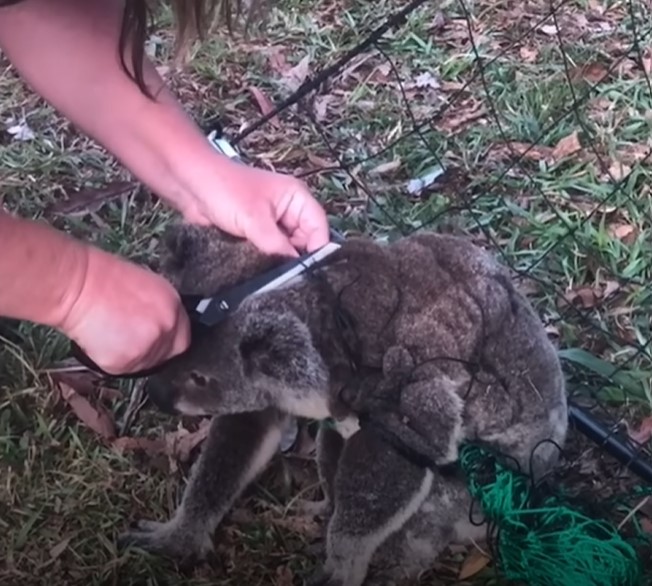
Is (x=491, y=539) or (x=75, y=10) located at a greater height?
(x=75, y=10)

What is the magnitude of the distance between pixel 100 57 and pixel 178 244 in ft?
0.91

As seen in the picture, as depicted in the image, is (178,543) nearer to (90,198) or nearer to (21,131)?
(90,198)

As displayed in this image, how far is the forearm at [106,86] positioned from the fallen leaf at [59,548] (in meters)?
0.58

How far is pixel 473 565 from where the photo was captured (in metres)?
1.76

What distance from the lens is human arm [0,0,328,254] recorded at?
5.13ft

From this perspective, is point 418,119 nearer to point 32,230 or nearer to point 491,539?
point 491,539

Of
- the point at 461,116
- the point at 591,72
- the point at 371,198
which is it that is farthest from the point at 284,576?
the point at 591,72

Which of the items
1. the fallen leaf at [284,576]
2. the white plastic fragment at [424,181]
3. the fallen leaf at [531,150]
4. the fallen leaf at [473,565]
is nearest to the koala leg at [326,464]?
the fallen leaf at [284,576]

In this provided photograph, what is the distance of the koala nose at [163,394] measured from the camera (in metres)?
1.54

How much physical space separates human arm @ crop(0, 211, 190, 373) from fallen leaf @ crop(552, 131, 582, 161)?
5.35 feet

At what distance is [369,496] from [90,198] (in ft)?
4.06

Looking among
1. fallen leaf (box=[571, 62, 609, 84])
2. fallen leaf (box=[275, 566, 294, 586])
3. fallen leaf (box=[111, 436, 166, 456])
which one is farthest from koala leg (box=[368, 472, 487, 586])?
fallen leaf (box=[571, 62, 609, 84])

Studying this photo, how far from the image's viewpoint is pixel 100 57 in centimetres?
159

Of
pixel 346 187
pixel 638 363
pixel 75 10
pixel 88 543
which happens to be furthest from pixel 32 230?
pixel 346 187
